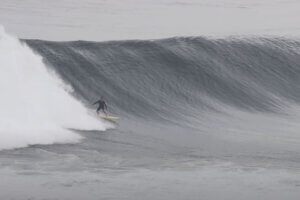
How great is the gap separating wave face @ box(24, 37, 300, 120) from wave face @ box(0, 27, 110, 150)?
99.7 inches

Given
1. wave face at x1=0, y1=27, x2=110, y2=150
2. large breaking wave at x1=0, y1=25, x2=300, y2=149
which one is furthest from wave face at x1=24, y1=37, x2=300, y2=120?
wave face at x1=0, y1=27, x2=110, y2=150

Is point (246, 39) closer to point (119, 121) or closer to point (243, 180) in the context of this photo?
point (119, 121)

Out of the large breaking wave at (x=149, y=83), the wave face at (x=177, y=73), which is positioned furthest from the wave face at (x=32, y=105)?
the wave face at (x=177, y=73)

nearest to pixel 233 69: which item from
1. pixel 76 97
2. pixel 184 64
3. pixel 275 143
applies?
pixel 184 64

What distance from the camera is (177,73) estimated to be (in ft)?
104

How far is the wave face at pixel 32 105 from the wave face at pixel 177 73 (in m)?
2.53

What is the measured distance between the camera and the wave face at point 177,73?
28.5 metres

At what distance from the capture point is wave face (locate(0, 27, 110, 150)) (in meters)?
20.3

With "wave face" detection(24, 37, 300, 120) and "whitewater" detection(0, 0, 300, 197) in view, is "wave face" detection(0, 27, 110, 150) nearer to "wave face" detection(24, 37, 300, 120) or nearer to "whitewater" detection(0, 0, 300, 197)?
"whitewater" detection(0, 0, 300, 197)

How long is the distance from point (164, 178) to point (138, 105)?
11133mm

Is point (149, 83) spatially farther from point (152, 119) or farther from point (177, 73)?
point (152, 119)

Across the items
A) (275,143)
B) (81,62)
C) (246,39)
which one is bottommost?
(275,143)

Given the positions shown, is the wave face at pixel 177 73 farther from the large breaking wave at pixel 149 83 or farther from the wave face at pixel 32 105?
the wave face at pixel 32 105

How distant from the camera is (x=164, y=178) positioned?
16.6 m
